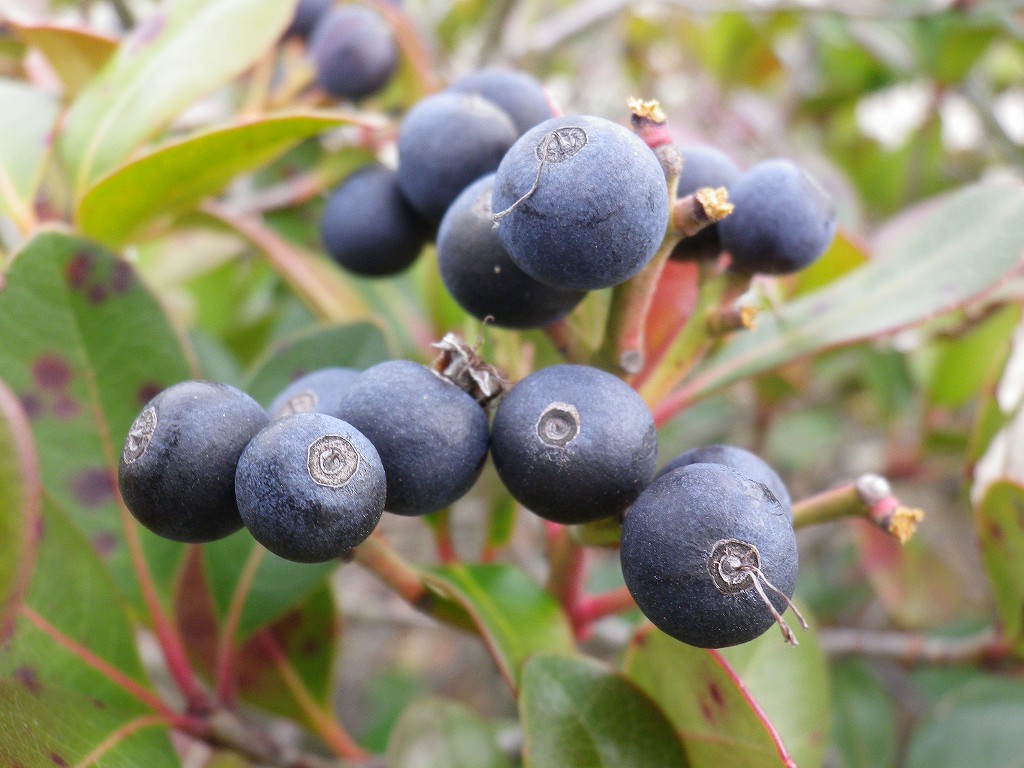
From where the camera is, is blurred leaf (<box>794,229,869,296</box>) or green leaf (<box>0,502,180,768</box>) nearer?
green leaf (<box>0,502,180,768</box>)

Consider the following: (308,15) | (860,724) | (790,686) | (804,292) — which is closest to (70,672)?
(790,686)

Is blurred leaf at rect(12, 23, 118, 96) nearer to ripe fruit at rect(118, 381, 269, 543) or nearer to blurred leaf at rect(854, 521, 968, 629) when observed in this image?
ripe fruit at rect(118, 381, 269, 543)

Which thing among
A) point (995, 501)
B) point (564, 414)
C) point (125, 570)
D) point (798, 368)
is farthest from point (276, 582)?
point (798, 368)

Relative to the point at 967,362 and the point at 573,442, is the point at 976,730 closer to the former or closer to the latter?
the point at 967,362

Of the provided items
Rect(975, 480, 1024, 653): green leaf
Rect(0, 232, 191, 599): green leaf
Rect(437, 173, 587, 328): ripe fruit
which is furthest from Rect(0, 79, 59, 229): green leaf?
Rect(975, 480, 1024, 653): green leaf

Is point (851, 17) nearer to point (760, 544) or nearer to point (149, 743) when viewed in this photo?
point (760, 544)
